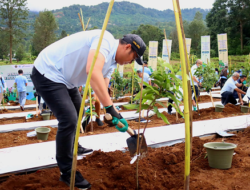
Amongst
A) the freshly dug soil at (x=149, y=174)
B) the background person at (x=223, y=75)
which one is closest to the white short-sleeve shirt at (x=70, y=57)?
the freshly dug soil at (x=149, y=174)

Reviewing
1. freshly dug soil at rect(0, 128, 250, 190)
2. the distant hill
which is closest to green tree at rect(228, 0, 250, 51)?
freshly dug soil at rect(0, 128, 250, 190)

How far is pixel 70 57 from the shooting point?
1.67 metres

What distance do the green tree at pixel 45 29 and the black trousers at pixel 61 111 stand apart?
32344 mm

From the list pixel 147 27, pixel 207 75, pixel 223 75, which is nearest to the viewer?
pixel 207 75

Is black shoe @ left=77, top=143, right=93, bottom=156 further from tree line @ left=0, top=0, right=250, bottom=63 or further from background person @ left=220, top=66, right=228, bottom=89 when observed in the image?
tree line @ left=0, top=0, right=250, bottom=63

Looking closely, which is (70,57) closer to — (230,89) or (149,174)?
(149,174)

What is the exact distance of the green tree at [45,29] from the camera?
32219mm

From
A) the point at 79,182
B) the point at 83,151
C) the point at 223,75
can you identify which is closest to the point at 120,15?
the point at 223,75

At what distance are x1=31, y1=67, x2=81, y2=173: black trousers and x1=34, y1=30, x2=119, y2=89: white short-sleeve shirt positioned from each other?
53mm

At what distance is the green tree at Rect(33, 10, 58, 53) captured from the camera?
106 feet

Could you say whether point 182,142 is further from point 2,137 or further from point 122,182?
point 2,137

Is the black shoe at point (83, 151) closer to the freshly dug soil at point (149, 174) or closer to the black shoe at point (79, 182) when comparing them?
the freshly dug soil at point (149, 174)

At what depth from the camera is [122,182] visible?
1.89 metres

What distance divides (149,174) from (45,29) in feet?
110
